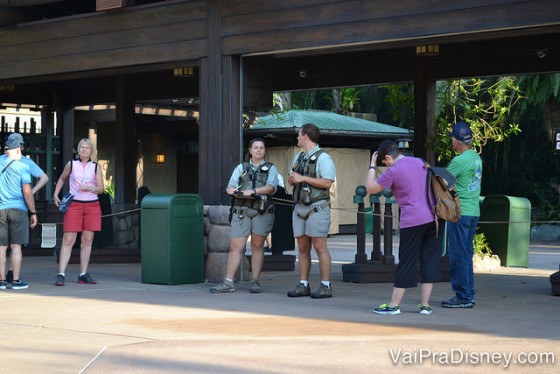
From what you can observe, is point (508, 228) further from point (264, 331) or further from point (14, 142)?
point (264, 331)

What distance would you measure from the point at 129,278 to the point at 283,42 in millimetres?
3761

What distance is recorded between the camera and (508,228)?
51.9 ft

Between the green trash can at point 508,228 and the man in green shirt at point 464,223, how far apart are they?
538cm

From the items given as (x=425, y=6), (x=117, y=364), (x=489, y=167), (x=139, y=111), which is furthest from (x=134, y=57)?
(x=489, y=167)

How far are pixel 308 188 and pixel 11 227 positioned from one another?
358 centimetres

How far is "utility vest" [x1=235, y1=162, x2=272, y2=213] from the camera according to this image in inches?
455

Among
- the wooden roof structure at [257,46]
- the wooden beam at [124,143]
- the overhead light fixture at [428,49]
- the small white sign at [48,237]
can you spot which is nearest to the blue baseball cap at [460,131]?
the wooden roof structure at [257,46]

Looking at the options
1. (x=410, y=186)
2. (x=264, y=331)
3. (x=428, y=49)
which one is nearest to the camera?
(x=264, y=331)

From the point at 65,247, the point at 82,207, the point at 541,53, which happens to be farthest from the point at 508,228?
the point at 65,247

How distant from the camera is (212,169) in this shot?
42.0 ft

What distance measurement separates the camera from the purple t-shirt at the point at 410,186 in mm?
9492

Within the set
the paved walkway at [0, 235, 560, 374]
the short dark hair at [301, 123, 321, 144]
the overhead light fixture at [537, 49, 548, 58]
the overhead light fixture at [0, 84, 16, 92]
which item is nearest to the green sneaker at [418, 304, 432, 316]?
the paved walkway at [0, 235, 560, 374]

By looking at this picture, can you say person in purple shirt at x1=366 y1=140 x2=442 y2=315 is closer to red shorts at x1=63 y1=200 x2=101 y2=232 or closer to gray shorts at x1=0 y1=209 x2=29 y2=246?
red shorts at x1=63 y1=200 x2=101 y2=232

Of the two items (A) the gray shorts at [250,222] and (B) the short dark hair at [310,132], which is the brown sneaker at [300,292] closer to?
(A) the gray shorts at [250,222]
